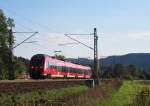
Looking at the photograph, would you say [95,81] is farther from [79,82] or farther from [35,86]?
[35,86]

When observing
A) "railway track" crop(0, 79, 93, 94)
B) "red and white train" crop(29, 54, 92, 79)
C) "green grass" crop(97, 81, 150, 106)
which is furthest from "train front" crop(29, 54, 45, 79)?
"railway track" crop(0, 79, 93, 94)

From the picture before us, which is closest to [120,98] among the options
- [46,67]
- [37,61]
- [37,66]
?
[46,67]

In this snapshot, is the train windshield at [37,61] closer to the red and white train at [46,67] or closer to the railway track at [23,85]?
the red and white train at [46,67]

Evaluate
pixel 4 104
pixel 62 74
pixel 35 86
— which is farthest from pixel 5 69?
pixel 4 104

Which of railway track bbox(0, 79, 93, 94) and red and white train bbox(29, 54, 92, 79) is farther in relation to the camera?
red and white train bbox(29, 54, 92, 79)

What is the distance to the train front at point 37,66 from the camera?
59000 millimetres

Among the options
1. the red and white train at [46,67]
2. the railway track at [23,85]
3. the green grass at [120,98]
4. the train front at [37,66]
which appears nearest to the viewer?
the railway track at [23,85]

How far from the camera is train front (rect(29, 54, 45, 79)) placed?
59000mm

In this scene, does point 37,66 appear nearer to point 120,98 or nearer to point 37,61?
point 37,61

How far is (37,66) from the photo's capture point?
59.4 meters

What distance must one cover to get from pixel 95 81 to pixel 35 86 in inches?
1263

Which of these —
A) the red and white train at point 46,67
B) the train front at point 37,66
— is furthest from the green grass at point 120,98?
the train front at point 37,66

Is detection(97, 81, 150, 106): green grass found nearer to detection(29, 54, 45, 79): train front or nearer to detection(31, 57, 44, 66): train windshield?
detection(29, 54, 45, 79): train front

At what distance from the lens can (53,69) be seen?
62.6 m
